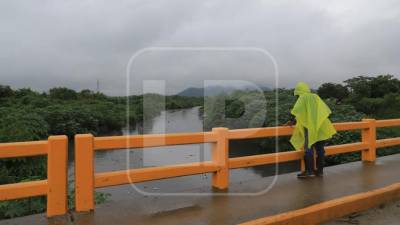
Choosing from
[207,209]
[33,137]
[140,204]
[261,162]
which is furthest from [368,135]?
[33,137]

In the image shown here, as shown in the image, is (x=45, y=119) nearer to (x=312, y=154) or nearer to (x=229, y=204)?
(x=312, y=154)

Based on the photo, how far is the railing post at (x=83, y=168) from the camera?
14.1 ft

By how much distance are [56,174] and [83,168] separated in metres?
0.29

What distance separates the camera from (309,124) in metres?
6.24

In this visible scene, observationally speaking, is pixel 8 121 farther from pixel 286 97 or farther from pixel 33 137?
pixel 286 97

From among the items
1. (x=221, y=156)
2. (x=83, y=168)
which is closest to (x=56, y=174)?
(x=83, y=168)

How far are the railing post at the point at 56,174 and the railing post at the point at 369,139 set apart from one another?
19.3 feet

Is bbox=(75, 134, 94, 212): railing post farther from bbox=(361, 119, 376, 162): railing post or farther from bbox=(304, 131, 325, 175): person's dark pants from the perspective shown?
bbox=(361, 119, 376, 162): railing post

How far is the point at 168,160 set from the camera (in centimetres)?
1792

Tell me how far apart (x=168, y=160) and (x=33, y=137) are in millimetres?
5861

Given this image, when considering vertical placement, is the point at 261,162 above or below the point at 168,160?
above

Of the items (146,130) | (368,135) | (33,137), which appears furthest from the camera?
(146,130)

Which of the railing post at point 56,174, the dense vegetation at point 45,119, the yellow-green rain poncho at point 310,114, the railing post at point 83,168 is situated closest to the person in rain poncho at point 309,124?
the yellow-green rain poncho at point 310,114
